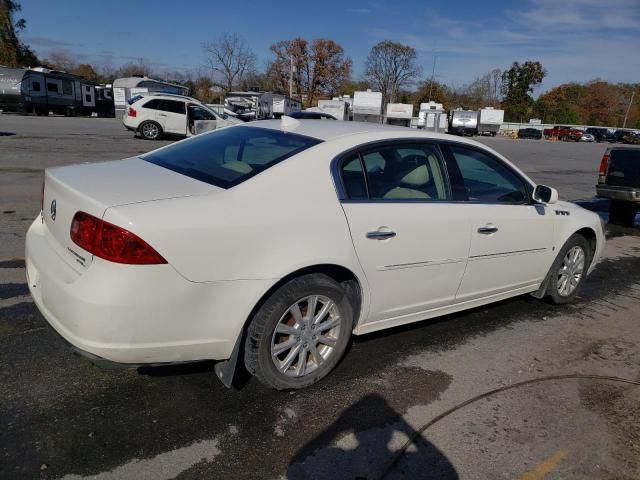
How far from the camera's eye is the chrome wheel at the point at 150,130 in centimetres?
1892

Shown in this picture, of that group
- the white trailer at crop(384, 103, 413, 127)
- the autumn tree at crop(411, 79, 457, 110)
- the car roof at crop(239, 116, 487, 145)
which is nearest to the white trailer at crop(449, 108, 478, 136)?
the white trailer at crop(384, 103, 413, 127)

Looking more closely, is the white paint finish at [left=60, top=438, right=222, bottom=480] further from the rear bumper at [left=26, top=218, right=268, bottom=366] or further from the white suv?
the white suv

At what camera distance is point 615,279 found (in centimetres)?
596

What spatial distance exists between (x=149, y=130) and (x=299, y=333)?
1779 centimetres

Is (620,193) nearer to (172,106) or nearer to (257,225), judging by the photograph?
(257,225)

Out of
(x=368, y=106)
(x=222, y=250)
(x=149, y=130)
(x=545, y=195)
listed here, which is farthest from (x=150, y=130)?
(x=368, y=106)

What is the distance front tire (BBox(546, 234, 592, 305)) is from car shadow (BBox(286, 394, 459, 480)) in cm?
249

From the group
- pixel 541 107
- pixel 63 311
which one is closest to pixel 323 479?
pixel 63 311

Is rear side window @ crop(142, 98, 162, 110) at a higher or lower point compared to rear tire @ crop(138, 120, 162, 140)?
higher

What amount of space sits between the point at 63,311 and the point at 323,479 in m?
1.50

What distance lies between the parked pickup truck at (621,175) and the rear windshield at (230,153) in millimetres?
7544

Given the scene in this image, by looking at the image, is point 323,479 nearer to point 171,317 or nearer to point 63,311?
point 171,317

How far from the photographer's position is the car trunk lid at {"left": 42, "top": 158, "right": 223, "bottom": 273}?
8.43ft

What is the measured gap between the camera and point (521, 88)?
8800 cm
